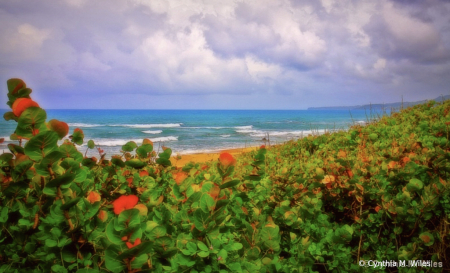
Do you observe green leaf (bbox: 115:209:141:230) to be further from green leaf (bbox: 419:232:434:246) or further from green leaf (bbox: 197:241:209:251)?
green leaf (bbox: 419:232:434:246)

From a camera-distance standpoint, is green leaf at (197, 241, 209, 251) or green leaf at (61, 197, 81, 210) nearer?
green leaf at (61, 197, 81, 210)

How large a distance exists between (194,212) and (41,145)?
58cm

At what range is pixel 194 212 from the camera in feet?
3.80

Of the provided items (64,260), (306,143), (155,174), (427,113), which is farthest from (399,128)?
(64,260)

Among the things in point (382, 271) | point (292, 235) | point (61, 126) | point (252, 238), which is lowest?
point (382, 271)

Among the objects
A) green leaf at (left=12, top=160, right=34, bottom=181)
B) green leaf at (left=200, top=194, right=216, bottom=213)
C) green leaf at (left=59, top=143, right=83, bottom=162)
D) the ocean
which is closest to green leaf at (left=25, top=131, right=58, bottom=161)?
green leaf at (left=59, top=143, right=83, bottom=162)

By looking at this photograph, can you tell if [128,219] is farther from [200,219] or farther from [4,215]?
[4,215]

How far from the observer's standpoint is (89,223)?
1213 mm

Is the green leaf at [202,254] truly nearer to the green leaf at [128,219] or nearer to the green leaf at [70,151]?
the green leaf at [128,219]

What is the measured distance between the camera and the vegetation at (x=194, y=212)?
3.35 ft

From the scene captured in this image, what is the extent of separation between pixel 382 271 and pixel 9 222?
244 cm

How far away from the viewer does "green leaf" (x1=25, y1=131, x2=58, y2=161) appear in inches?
36.5

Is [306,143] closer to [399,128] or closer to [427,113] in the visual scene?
[399,128]

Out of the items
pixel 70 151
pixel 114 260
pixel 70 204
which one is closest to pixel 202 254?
pixel 114 260
